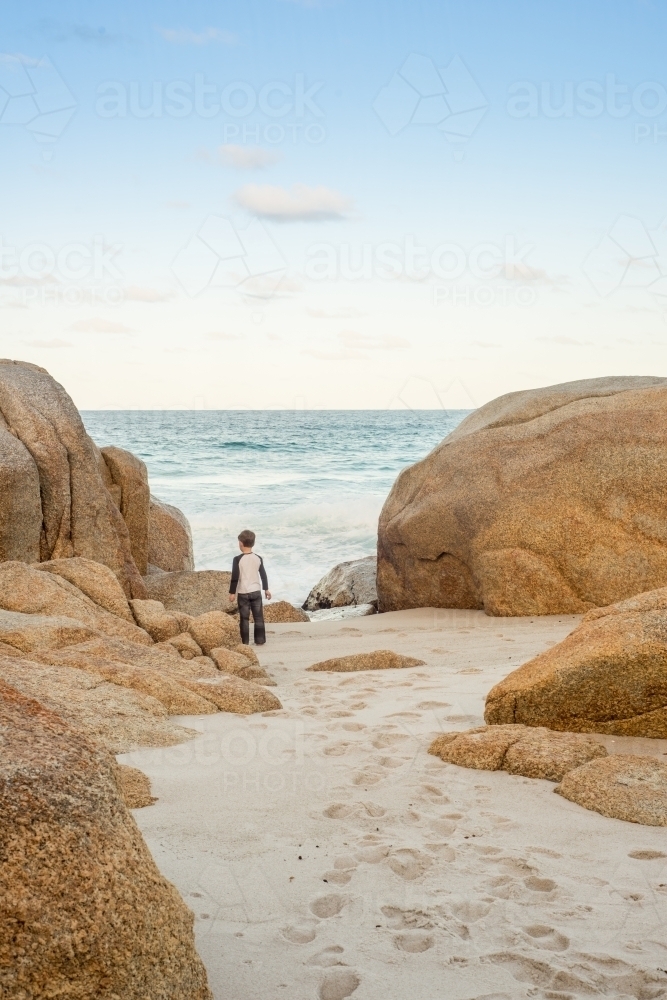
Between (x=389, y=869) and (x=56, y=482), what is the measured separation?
736cm

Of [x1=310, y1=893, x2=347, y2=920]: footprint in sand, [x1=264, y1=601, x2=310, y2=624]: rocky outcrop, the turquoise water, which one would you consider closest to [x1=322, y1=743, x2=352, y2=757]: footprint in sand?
[x1=310, y1=893, x2=347, y2=920]: footprint in sand

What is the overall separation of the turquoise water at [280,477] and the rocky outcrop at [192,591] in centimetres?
376

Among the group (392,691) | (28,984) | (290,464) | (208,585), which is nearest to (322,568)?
(208,585)

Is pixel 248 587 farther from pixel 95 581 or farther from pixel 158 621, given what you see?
pixel 95 581

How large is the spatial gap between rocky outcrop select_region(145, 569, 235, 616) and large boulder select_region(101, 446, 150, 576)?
489 millimetres

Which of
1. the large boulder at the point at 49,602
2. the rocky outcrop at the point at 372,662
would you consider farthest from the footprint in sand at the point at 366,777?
the large boulder at the point at 49,602

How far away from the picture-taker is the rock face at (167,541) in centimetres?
1300

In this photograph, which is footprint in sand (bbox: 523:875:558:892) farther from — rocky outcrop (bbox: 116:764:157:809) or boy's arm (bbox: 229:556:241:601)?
boy's arm (bbox: 229:556:241:601)

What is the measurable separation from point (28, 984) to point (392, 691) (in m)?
4.38

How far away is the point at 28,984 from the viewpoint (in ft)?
6.56

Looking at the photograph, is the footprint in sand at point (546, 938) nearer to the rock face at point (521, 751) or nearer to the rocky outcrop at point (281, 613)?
the rock face at point (521, 751)

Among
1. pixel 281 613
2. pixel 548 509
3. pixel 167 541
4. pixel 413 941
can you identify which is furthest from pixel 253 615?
pixel 413 941

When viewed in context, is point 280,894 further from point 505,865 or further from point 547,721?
point 547,721

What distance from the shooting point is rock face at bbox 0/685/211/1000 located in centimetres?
203
